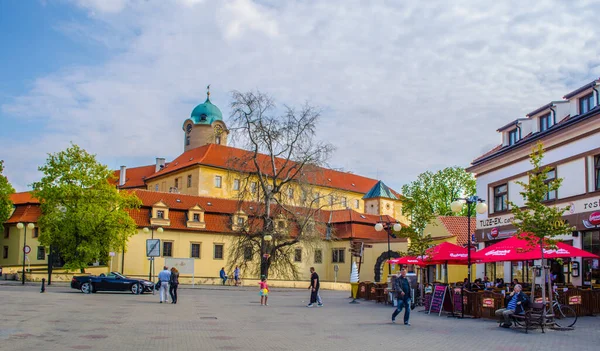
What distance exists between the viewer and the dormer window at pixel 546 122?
3110 cm

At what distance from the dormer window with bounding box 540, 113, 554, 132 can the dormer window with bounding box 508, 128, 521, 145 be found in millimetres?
2248

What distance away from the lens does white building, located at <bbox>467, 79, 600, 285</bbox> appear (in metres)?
27.0

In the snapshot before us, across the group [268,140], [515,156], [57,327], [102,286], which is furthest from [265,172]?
[57,327]

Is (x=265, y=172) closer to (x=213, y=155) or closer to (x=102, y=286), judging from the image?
(x=102, y=286)

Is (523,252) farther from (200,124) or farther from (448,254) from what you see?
(200,124)

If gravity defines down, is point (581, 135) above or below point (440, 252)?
above

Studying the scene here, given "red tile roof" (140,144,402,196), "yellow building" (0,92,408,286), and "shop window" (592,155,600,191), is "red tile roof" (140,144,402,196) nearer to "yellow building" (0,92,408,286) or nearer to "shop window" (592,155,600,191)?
"yellow building" (0,92,408,286)

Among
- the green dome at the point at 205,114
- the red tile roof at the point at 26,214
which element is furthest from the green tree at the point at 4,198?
the green dome at the point at 205,114

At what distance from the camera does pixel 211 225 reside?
65938mm

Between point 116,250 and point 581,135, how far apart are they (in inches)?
1505

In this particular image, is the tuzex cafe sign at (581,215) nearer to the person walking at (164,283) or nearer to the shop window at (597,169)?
the shop window at (597,169)

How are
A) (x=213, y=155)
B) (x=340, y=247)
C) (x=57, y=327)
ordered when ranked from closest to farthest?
(x=57, y=327) < (x=340, y=247) < (x=213, y=155)

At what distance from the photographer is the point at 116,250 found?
52844 mm

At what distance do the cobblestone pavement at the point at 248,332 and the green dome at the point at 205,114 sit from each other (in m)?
89.6
